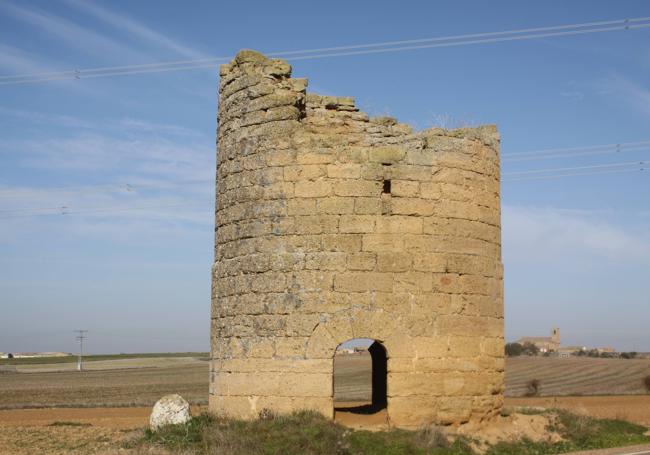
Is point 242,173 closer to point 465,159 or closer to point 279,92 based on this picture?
point 279,92

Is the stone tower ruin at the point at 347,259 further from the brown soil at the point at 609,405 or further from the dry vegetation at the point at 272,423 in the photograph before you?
the brown soil at the point at 609,405

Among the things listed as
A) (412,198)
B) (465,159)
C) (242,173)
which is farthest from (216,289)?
(465,159)

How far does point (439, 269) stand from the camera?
1015 cm

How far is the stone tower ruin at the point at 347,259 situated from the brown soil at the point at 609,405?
6565 millimetres

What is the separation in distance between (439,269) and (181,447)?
4137 mm

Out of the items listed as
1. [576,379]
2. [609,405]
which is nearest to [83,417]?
[609,405]

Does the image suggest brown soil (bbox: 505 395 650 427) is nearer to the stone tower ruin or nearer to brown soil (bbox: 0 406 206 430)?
the stone tower ruin

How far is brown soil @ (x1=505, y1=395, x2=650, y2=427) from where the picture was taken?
16858 mm

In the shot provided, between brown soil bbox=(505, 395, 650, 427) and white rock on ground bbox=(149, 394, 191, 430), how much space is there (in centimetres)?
853

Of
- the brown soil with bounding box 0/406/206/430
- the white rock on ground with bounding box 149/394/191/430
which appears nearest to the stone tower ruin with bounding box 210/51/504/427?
the white rock on ground with bounding box 149/394/191/430

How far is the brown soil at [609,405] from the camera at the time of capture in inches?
664

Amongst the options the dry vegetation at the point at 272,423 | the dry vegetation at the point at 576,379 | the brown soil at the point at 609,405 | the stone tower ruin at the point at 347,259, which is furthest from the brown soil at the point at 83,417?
the dry vegetation at the point at 576,379

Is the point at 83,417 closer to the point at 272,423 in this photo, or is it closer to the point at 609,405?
the point at 272,423

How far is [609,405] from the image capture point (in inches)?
832
